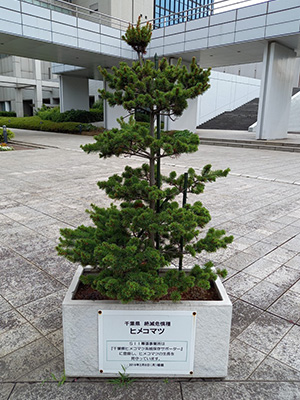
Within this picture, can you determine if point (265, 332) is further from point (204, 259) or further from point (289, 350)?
point (204, 259)

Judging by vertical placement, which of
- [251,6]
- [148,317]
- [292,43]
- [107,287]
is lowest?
[148,317]

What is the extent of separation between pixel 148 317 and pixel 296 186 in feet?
26.0

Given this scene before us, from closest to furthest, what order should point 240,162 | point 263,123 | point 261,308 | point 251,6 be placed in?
point 261,308
point 240,162
point 251,6
point 263,123

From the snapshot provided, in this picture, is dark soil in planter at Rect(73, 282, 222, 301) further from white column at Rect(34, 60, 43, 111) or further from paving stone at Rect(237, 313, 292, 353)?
A: white column at Rect(34, 60, 43, 111)

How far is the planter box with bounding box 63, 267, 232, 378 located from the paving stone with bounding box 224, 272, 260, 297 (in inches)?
50.7

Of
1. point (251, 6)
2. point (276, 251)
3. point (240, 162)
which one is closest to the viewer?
point (276, 251)

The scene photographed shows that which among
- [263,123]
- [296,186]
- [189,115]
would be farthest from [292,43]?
[296,186]

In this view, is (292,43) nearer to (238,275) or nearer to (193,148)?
(238,275)

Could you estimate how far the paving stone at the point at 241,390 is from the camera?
2.16 m

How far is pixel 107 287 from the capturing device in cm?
204

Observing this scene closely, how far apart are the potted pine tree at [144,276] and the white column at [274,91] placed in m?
18.2

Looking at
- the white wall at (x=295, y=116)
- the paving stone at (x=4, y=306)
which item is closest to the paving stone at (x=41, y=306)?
the paving stone at (x=4, y=306)

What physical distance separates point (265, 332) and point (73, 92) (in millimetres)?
32933

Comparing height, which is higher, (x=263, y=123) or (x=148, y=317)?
(x=263, y=123)
